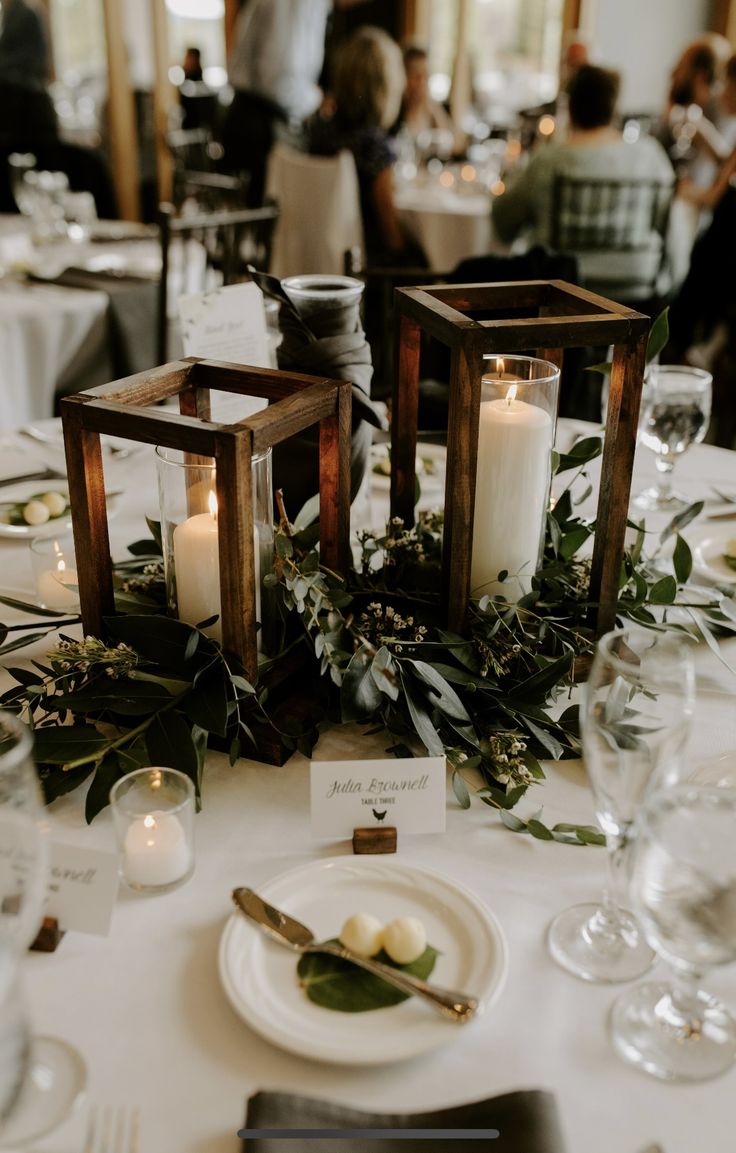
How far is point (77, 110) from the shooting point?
787 cm

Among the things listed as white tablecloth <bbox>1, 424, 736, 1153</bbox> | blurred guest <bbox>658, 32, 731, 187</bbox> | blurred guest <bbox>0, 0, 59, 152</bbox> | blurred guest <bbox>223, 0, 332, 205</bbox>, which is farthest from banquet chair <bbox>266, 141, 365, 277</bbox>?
white tablecloth <bbox>1, 424, 736, 1153</bbox>

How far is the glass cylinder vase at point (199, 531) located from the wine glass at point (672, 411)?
2.31ft

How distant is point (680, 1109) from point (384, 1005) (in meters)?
0.18

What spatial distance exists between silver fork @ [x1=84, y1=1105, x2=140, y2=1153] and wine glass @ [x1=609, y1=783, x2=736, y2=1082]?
11.7 inches

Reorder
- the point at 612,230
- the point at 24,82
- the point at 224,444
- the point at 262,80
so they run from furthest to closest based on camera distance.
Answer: the point at 24,82, the point at 262,80, the point at 612,230, the point at 224,444

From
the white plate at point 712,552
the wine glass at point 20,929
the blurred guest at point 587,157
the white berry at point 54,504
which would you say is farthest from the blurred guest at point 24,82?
the wine glass at point 20,929

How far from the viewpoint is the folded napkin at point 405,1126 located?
60 cm

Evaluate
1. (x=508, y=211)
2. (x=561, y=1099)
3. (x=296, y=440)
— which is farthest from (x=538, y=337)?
(x=508, y=211)

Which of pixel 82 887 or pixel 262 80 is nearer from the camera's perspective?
pixel 82 887

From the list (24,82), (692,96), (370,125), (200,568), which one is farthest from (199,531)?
(24,82)

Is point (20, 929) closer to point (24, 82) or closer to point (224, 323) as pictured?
point (224, 323)

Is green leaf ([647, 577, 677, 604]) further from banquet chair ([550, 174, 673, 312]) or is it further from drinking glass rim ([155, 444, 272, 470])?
banquet chair ([550, 174, 673, 312])

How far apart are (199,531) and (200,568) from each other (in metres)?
0.03

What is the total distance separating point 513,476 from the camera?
1007mm
